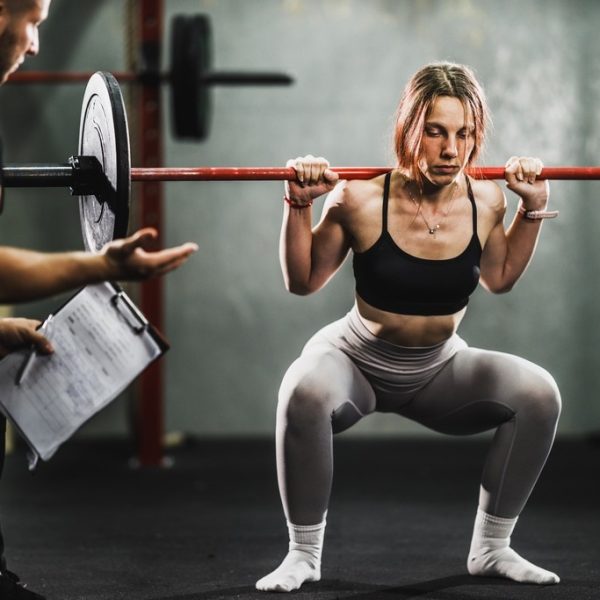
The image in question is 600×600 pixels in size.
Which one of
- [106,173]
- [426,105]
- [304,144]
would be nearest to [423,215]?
[426,105]

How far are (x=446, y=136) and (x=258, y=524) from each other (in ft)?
5.80

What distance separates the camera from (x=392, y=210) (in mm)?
2582

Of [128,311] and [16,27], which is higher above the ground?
[16,27]

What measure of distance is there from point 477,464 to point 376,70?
8.03 ft

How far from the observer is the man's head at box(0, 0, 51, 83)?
5.99ft

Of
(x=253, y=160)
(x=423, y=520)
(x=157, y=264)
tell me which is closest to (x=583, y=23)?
(x=253, y=160)

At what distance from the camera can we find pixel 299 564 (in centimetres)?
255

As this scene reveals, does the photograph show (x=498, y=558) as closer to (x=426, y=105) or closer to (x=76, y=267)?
(x=426, y=105)

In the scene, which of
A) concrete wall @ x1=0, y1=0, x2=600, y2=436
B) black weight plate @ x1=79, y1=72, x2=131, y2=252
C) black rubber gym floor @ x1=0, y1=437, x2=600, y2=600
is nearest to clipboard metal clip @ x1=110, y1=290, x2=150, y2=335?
A: black weight plate @ x1=79, y1=72, x2=131, y2=252

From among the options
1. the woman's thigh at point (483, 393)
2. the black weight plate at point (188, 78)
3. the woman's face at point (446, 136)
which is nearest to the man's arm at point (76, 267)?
the woman's face at point (446, 136)

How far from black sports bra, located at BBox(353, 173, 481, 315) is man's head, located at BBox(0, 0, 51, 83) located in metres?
1.07

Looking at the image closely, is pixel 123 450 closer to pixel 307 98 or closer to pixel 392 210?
pixel 307 98

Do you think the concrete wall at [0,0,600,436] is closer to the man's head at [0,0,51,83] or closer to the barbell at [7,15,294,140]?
the barbell at [7,15,294,140]

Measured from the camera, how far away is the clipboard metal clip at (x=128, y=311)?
2.18m
